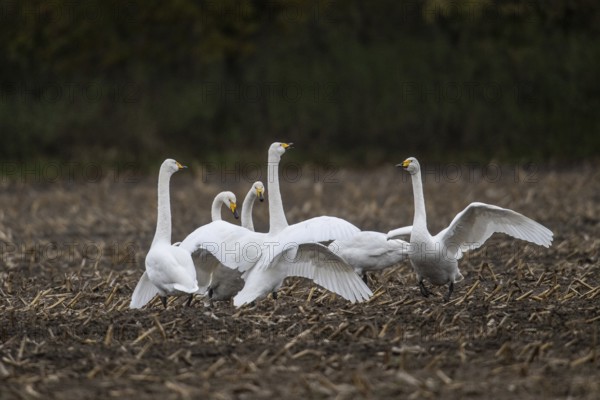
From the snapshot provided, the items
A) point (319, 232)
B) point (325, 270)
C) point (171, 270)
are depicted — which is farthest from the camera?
point (325, 270)

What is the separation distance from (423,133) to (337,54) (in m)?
3.27

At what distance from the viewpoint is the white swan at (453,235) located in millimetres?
9594

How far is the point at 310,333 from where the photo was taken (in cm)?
805

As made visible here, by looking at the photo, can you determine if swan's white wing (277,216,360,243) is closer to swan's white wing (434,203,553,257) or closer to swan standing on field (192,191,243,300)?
swan standing on field (192,191,243,300)

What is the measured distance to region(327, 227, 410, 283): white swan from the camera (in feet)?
33.1

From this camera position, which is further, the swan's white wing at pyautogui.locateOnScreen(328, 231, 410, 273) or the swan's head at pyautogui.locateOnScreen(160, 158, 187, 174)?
the swan's white wing at pyautogui.locateOnScreen(328, 231, 410, 273)

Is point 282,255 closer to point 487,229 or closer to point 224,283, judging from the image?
point 224,283

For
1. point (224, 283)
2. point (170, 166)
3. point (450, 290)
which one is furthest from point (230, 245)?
point (450, 290)

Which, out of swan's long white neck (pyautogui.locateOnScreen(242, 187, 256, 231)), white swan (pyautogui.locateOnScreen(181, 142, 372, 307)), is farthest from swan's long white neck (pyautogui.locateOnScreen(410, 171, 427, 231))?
swan's long white neck (pyautogui.locateOnScreen(242, 187, 256, 231))

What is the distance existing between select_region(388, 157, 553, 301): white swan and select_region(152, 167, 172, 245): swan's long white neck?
212 centimetres

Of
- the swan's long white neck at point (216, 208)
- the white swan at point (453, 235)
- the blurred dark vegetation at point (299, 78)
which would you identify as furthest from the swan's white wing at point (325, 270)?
the blurred dark vegetation at point (299, 78)

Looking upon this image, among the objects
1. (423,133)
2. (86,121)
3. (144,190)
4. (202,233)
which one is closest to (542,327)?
(202,233)

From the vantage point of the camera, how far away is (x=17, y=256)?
13141 millimetres

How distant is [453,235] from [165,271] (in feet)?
9.43
